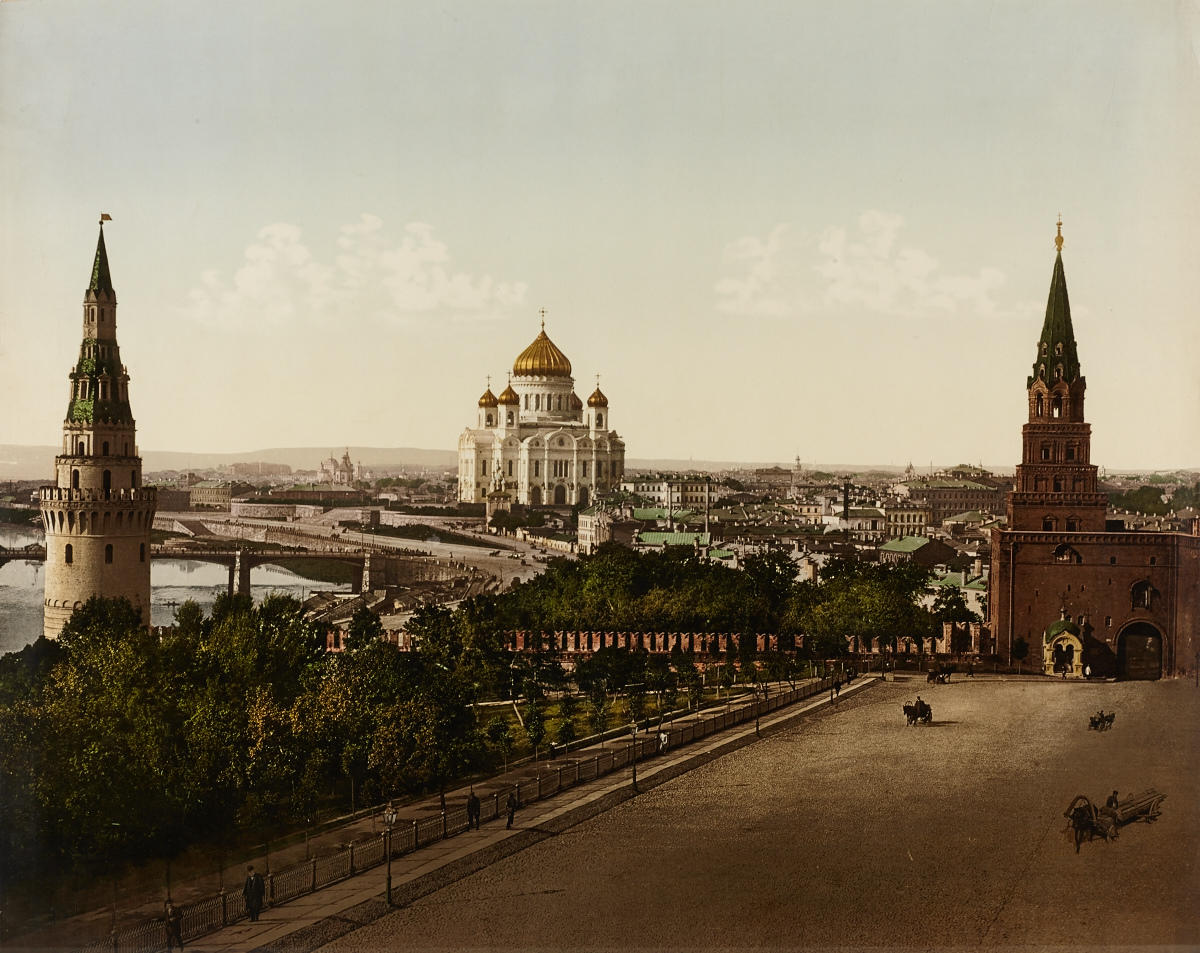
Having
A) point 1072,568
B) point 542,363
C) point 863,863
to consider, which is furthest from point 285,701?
point 542,363

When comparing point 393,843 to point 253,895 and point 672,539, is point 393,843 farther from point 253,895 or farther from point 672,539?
point 672,539

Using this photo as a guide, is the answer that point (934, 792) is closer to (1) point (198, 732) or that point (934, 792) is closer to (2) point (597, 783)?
(2) point (597, 783)

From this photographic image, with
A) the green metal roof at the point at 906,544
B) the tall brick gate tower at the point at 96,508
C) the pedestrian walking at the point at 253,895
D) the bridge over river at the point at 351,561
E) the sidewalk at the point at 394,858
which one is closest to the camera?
the sidewalk at the point at 394,858

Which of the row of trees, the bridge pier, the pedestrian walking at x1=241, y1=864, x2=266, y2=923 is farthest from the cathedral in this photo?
the pedestrian walking at x1=241, y1=864, x2=266, y2=923

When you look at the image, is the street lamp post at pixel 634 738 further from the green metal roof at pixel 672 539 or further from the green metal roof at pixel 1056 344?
the green metal roof at pixel 672 539

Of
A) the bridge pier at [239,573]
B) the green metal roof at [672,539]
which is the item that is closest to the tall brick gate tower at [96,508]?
the bridge pier at [239,573]

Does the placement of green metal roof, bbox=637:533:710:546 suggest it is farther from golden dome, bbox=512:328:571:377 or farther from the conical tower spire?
the conical tower spire
